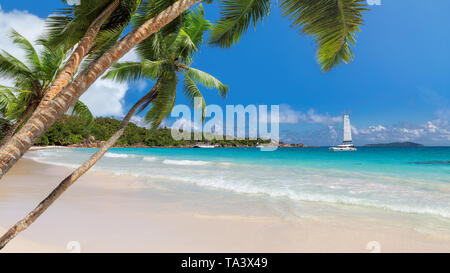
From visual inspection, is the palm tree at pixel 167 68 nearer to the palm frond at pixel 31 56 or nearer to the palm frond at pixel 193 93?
the palm frond at pixel 193 93

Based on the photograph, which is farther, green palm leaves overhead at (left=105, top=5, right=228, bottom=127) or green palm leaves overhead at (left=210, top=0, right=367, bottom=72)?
green palm leaves overhead at (left=105, top=5, right=228, bottom=127)

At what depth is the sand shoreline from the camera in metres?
3.71

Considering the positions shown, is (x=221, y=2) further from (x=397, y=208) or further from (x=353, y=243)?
(x=397, y=208)

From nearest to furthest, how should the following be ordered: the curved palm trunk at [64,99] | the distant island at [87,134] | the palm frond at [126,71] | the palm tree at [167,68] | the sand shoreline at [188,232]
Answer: the curved palm trunk at [64,99], the sand shoreline at [188,232], the palm tree at [167,68], the palm frond at [126,71], the distant island at [87,134]

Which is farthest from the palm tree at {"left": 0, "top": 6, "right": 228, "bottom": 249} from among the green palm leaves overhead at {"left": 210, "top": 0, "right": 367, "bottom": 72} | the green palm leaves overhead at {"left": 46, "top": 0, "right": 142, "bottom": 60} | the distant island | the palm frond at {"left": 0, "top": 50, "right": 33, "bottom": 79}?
the distant island

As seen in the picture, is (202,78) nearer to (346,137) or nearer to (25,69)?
→ (25,69)

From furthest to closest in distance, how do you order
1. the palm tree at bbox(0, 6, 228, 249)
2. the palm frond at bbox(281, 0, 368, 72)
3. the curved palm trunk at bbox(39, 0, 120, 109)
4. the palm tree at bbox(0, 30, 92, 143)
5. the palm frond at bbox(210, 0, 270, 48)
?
the palm tree at bbox(0, 30, 92, 143) → the palm tree at bbox(0, 6, 228, 249) → the palm frond at bbox(210, 0, 270, 48) → the palm frond at bbox(281, 0, 368, 72) → the curved palm trunk at bbox(39, 0, 120, 109)

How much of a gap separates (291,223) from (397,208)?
325 centimetres

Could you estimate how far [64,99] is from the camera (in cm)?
167

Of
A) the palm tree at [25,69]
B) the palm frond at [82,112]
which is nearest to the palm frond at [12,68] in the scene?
the palm tree at [25,69]

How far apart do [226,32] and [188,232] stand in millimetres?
3045

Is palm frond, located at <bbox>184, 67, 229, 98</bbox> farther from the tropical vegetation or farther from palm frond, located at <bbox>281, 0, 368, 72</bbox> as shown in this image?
palm frond, located at <bbox>281, 0, 368, 72</bbox>

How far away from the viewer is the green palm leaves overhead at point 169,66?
4957mm
